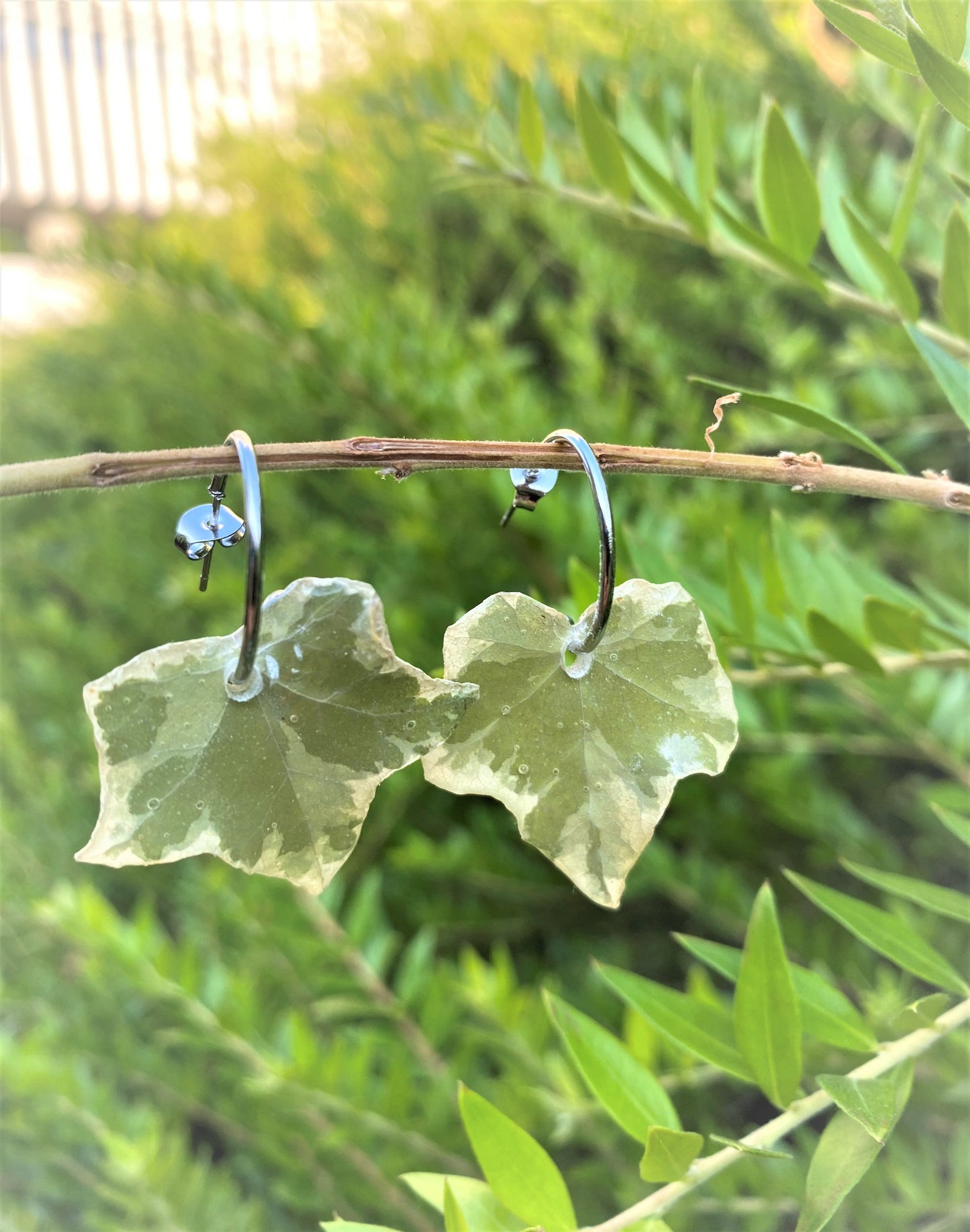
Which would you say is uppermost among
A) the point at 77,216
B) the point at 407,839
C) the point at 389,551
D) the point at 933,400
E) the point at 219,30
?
the point at 219,30

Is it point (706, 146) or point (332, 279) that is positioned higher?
point (706, 146)

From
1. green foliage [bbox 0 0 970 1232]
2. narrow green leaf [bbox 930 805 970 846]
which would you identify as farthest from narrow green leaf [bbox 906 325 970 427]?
narrow green leaf [bbox 930 805 970 846]

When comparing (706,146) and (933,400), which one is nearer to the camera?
(706,146)

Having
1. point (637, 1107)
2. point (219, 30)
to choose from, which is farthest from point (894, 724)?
point (219, 30)

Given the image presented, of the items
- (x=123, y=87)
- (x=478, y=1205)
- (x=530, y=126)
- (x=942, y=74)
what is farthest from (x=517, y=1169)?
(x=123, y=87)

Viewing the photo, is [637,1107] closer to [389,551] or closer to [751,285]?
[389,551]

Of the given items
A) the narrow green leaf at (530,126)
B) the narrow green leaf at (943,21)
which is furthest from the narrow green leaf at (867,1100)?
the narrow green leaf at (530,126)

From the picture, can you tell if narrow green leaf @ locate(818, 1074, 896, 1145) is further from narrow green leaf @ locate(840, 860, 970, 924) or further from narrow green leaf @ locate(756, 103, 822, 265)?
narrow green leaf @ locate(756, 103, 822, 265)
